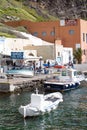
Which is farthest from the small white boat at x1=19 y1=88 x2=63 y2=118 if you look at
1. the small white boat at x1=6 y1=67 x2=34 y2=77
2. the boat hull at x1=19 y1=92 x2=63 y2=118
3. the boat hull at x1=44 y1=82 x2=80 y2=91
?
the small white boat at x1=6 y1=67 x2=34 y2=77

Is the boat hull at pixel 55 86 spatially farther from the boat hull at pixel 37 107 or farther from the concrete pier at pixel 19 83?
the boat hull at pixel 37 107

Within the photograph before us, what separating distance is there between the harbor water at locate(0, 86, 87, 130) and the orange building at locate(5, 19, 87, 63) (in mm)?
51920

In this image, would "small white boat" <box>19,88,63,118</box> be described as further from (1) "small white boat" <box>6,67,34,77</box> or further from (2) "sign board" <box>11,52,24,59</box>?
(2) "sign board" <box>11,52,24,59</box>

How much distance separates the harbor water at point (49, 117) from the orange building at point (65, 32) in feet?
170

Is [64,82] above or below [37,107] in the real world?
below

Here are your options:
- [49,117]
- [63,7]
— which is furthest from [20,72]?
[63,7]

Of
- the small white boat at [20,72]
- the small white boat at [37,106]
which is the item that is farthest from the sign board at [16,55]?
the small white boat at [37,106]

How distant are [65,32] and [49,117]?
63.8 metres

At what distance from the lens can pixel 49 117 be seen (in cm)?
3728

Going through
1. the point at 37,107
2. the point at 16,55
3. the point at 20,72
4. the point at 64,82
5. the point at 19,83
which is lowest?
the point at 64,82

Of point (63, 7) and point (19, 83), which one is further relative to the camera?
point (63, 7)

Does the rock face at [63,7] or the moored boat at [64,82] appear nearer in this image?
the moored boat at [64,82]

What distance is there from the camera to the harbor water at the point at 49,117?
33.5m

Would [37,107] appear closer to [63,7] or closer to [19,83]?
[19,83]
